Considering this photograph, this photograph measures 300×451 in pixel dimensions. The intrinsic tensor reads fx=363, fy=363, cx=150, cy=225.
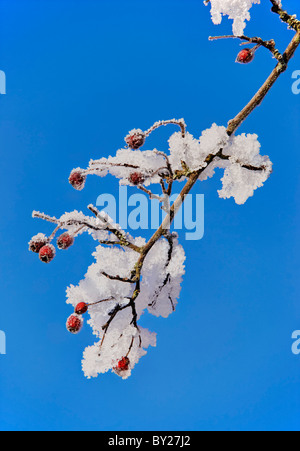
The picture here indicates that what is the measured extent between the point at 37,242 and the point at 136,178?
0.76 meters

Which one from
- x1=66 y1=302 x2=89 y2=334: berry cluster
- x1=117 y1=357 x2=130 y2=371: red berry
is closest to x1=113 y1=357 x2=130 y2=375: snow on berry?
x1=117 y1=357 x2=130 y2=371: red berry

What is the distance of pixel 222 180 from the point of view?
2.38 metres

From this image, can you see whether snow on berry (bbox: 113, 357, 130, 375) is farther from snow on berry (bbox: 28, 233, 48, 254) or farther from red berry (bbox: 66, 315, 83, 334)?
snow on berry (bbox: 28, 233, 48, 254)

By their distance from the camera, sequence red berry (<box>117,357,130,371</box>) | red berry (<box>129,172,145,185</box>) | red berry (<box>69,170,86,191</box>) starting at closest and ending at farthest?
red berry (<box>129,172,145,185</box>) → red berry (<box>69,170,86,191</box>) → red berry (<box>117,357,130,371</box>)

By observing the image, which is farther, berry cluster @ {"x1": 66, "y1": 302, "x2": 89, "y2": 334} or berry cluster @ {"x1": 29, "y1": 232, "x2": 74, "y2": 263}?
berry cluster @ {"x1": 66, "y1": 302, "x2": 89, "y2": 334}

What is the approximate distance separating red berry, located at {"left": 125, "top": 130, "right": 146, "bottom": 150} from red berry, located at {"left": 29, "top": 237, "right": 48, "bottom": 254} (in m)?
0.81

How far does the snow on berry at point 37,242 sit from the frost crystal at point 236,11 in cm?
173

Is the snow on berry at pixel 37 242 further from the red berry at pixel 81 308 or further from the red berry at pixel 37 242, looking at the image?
the red berry at pixel 81 308

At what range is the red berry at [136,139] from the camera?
2123 mm

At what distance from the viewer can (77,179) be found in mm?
2217

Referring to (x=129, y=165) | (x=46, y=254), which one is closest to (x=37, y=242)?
(x=46, y=254)

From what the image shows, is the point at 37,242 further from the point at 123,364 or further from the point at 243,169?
the point at 243,169

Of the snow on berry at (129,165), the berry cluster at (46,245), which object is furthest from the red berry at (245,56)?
the berry cluster at (46,245)

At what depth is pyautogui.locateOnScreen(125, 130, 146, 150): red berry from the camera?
212 centimetres
